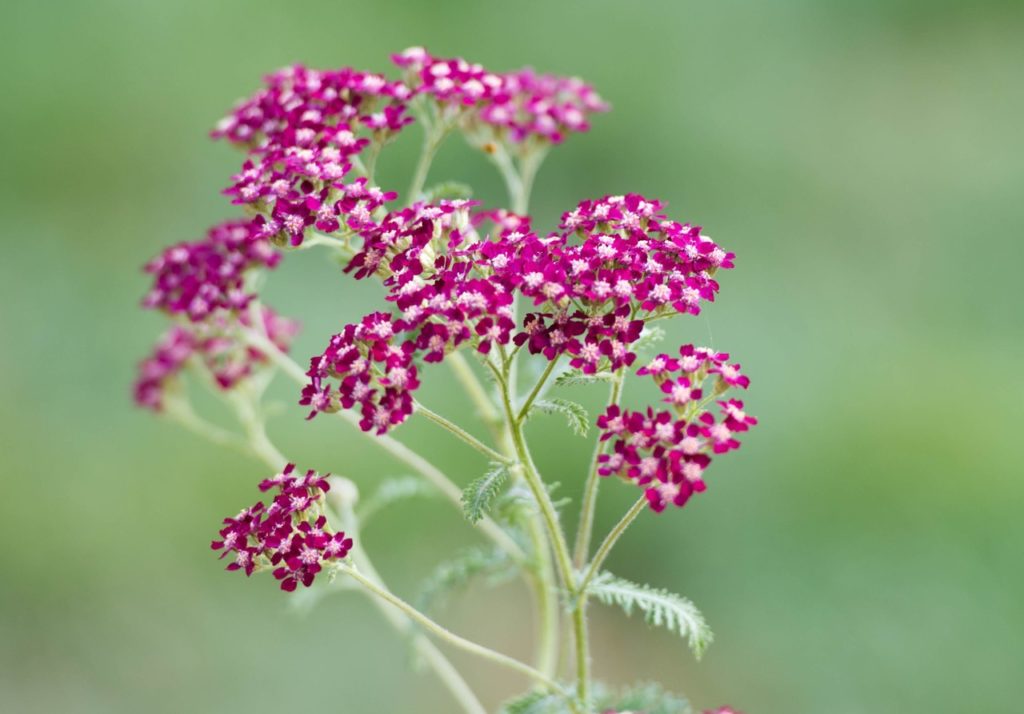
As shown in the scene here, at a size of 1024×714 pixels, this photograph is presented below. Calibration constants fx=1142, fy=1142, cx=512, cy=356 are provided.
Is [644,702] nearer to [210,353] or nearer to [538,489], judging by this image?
[538,489]

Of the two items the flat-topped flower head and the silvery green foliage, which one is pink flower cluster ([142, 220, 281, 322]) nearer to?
the flat-topped flower head

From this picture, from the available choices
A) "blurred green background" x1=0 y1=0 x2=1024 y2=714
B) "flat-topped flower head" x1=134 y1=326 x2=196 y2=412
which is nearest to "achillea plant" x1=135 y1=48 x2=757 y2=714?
"flat-topped flower head" x1=134 y1=326 x2=196 y2=412

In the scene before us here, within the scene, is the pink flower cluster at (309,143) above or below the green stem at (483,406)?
above

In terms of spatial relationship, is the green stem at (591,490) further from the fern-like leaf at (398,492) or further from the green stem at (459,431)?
the fern-like leaf at (398,492)

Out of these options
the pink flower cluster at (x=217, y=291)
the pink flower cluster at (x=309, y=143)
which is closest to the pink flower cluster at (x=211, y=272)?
the pink flower cluster at (x=217, y=291)

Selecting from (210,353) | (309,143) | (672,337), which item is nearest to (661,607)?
(309,143)
